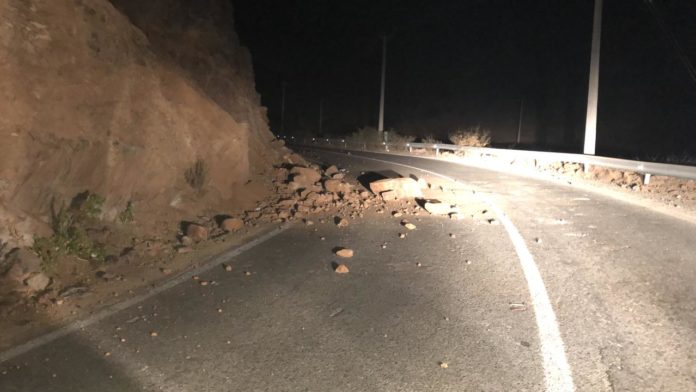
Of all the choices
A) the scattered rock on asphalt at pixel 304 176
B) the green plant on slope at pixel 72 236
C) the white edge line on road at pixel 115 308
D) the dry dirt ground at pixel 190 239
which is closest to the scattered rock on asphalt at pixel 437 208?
the dry dirt ground at pixel 190 239

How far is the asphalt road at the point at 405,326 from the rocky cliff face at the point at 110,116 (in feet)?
8.02

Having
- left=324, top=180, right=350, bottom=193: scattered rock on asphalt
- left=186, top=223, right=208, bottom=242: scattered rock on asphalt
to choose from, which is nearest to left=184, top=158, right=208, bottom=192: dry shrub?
left=186, top=223, right=208, bottom=242: scattered rock on asphalt

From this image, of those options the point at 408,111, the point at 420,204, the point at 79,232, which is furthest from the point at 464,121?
the point at 79,232

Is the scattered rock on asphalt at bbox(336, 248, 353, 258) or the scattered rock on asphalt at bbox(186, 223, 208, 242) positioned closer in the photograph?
the scattered rock on asphalt at bbox(336, 248, 353, 258)

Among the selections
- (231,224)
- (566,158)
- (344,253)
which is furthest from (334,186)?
(566,158)

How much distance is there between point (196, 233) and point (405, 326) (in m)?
4.71

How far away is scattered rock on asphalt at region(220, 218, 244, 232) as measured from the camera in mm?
9781

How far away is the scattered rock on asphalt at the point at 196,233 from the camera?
8.90 metres

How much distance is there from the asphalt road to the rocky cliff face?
96.2 inches

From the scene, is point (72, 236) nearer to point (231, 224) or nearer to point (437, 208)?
point (231, 224)

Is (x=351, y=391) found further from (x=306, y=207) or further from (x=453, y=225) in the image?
(x=306, y=207)

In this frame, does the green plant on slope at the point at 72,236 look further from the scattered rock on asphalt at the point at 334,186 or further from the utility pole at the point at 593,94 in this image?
the utility pole at the point at 593,94

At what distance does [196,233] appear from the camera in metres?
8.96

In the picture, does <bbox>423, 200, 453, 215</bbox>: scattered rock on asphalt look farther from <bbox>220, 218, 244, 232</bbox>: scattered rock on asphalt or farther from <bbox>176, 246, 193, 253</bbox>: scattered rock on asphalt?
<bbox>176, 246, 193, 253</bbox>: scattered rock on asphalt
